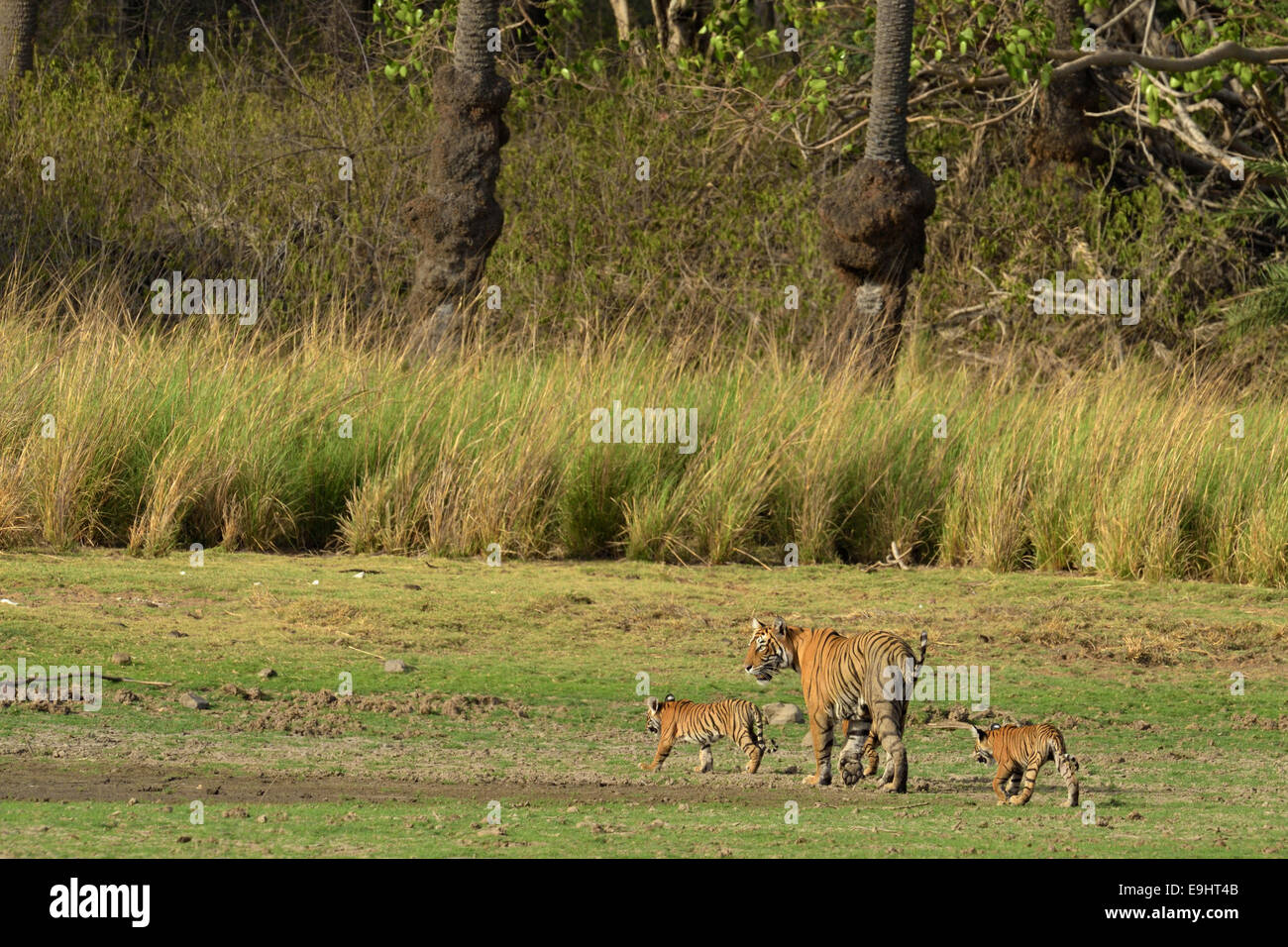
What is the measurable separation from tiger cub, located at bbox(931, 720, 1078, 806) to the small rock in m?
1.30

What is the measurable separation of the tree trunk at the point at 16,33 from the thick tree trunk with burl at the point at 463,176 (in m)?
7.72

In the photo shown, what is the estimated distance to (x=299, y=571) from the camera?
9.45 metres

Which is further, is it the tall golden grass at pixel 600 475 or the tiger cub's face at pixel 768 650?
the tall golden grass at pixel 600 475

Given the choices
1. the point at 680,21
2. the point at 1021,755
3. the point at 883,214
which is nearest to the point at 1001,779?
the point at 1021,755

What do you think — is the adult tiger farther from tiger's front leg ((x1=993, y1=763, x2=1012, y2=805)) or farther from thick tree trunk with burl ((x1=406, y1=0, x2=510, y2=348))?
thick tree trunk with burl ((x1=406, y1=0, x2=510, y2=348))

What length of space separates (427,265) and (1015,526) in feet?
23.5

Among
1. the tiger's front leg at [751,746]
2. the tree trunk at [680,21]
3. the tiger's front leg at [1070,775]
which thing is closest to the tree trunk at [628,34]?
the tree trunk at [680,21]

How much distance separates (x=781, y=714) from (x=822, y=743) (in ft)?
5.20

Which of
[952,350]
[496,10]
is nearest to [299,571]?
[496,10]

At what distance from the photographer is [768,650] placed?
489cm

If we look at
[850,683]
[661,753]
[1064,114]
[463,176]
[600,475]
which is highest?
[1064,114]

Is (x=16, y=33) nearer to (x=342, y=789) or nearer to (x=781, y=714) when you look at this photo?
(x=781, y=714)

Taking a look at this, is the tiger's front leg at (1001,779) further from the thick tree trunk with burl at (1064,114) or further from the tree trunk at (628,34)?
the tree trunk at (628,34)

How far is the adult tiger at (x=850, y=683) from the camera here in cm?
451
